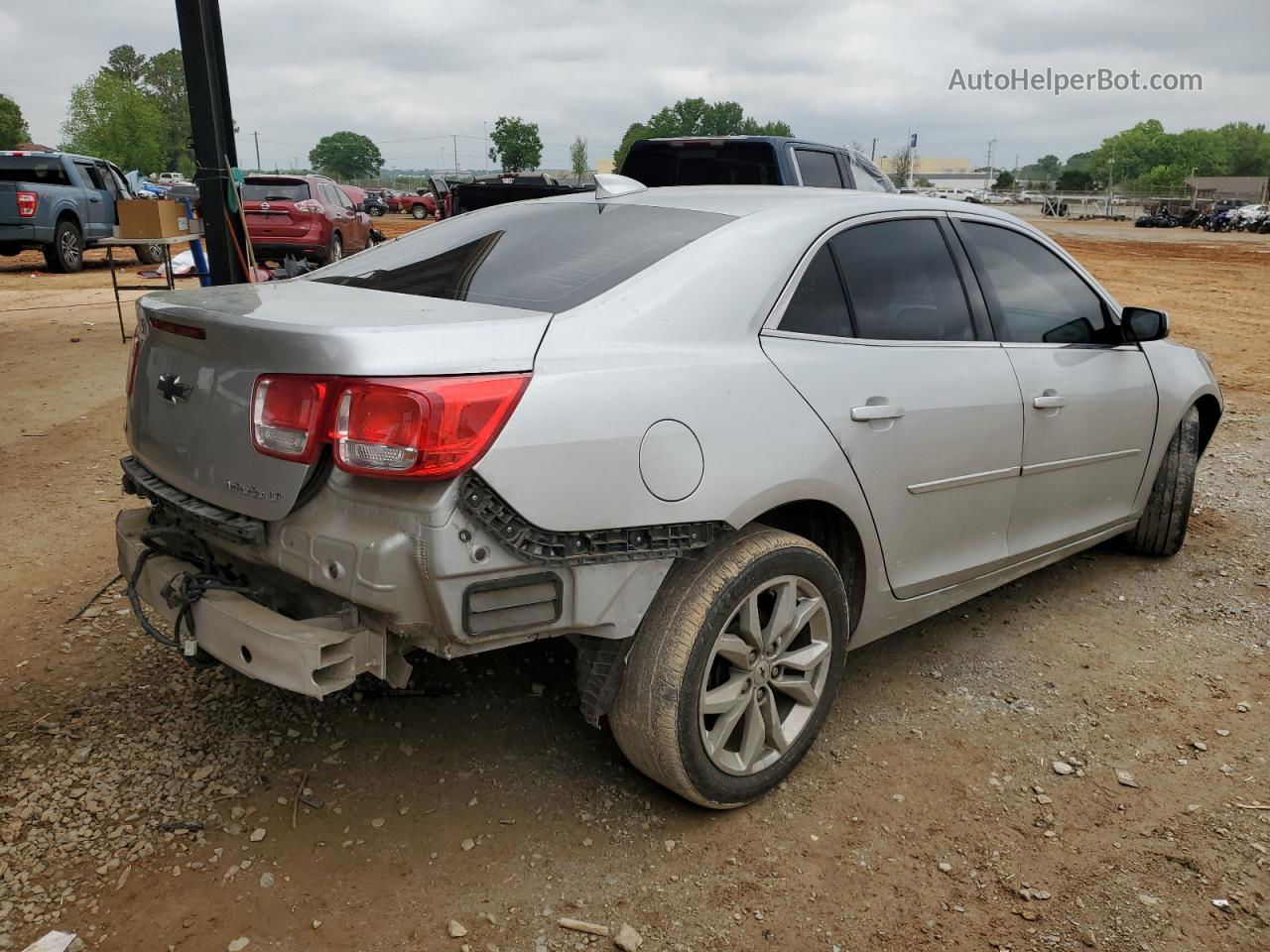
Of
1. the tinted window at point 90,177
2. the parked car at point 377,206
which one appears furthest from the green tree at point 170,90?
the tinted window at point 90,177

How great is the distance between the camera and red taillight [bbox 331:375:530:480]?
202 cm

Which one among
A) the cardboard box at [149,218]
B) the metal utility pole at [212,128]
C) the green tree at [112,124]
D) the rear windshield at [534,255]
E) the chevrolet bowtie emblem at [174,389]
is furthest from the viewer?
the green tree at [112,124]

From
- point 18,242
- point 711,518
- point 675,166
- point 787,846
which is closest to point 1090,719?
point 787,846

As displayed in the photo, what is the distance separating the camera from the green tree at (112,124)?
280 feet

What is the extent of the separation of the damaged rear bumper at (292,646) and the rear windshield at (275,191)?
49.4ft

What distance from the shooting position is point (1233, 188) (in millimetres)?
72312

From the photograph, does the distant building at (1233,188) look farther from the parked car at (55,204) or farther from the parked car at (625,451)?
the parked car at (625,451)

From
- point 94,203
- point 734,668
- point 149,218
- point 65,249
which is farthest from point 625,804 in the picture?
point 94,203

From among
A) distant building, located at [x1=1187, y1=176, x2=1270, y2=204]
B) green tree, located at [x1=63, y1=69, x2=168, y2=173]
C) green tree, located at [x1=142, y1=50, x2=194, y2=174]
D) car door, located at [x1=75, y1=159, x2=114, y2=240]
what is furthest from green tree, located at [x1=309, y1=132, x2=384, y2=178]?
car door, located at [x1=75, y1=159, x2=114, y2=240]

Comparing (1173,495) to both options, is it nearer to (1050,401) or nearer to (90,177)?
(1050,401)

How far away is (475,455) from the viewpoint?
204 cm

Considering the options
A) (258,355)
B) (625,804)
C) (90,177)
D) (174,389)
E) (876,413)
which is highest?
(90,177)

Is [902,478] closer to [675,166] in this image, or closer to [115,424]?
[115,424]

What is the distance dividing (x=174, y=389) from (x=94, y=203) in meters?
18.2
